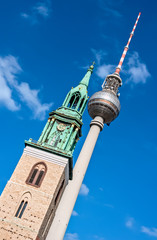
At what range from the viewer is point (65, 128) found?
46438mm

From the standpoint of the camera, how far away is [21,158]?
1629 inches

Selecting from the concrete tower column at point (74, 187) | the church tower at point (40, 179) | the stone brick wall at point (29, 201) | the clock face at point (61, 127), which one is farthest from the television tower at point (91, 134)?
the clock face at point (61, 127)

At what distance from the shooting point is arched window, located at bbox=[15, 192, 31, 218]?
1431 inches

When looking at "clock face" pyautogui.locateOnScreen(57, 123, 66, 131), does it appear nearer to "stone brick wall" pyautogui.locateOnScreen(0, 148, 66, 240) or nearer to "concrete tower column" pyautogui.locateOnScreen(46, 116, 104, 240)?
"stone brick wall" pyautogui.locateOnScreen(0, 148, 66, 240)

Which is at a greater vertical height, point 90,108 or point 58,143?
point 90,108

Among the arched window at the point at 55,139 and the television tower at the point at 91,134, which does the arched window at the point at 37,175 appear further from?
the television tower at the point at 91,134

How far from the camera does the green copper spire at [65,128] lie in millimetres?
42500

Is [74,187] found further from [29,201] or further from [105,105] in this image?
[105,105]

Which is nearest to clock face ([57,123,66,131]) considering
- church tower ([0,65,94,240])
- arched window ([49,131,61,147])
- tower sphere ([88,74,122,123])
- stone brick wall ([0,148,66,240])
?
church tower ([0,65,94,240])

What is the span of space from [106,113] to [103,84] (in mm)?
10567

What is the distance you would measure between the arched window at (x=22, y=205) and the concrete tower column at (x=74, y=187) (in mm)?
8475

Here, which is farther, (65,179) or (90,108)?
(90,108)

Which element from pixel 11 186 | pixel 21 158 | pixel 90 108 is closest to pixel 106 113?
pixel 90 108

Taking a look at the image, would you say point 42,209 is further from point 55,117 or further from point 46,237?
point 55,117
